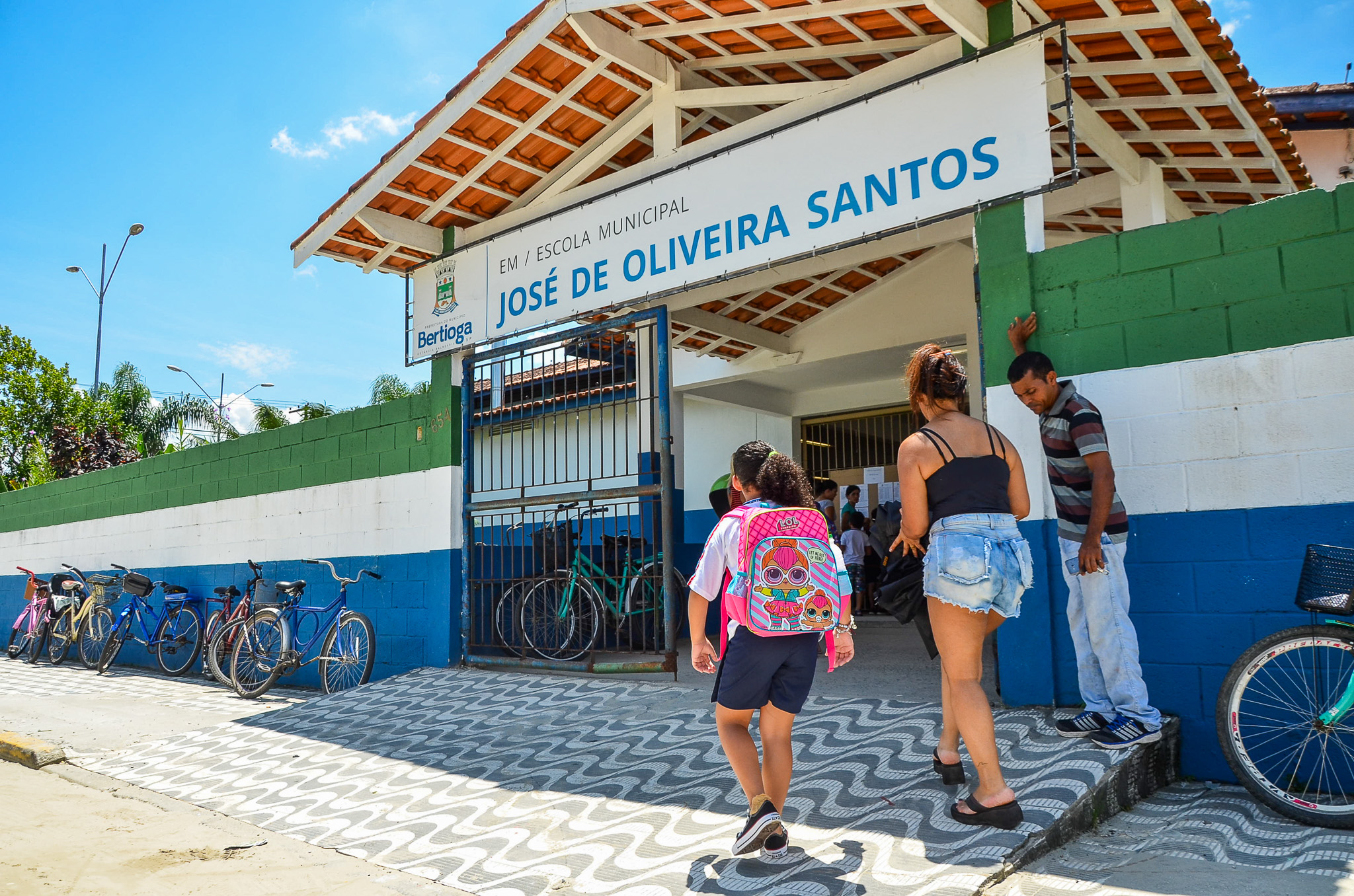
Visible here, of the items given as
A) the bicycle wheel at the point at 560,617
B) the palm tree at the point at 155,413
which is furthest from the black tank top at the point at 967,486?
the palm tree at the point at 155,413

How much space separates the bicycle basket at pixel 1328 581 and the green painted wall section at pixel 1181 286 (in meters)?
1.05

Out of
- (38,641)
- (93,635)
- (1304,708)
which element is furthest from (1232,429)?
(38,641)

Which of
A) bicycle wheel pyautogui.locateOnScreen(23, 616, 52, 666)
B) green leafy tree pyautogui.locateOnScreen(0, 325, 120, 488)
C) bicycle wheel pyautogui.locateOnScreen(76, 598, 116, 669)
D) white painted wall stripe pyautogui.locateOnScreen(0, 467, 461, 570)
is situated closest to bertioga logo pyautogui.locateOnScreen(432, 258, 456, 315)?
white painted wall stripe pyautogui.locateOnScreen(0, 467, 461, 570)

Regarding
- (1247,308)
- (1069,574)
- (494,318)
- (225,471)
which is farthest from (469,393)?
(1247,308)

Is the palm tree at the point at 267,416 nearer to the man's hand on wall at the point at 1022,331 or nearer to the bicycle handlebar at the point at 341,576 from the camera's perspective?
the bicycle handlebar at the point at 341,576

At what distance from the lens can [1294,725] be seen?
385 cm

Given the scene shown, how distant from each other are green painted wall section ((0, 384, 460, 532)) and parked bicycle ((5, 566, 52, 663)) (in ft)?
3.86

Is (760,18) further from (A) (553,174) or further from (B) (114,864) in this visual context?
(B) (114,864)

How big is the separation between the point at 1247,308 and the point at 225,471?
398 inches

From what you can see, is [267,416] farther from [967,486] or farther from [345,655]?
[967,486]

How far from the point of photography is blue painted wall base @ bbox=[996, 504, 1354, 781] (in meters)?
4.02

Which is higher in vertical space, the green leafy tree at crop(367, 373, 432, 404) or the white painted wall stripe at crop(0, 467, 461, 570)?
the green leafy tree at crop(367, 373, 432, 404)

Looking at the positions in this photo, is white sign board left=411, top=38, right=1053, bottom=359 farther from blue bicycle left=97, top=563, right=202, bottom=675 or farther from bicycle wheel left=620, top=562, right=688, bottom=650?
blue bicycle left=97, top=563, right=202, bottom=675

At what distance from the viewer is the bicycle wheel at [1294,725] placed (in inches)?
139
